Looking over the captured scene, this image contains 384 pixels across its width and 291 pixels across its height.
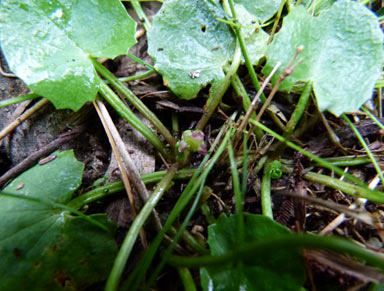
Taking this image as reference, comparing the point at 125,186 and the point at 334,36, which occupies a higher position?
the point at 334,36

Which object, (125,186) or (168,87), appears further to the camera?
(168,87)

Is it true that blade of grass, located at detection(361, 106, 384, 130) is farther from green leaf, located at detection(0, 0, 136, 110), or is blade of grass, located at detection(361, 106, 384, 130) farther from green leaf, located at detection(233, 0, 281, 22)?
green leaf, located at detection(0, 0, 136, 110)

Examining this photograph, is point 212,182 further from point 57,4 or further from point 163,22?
point 57,4

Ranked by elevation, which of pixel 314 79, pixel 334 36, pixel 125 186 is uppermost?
pixel 334 36

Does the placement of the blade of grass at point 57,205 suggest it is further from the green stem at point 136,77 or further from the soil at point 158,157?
the green stem at point 136,77

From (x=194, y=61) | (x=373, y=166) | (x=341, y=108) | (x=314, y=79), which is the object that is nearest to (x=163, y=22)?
(x=194, y=61)

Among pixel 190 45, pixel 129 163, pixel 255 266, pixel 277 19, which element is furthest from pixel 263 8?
pixel 255 266

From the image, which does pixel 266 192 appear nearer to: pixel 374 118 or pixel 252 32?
pixel 374 118
